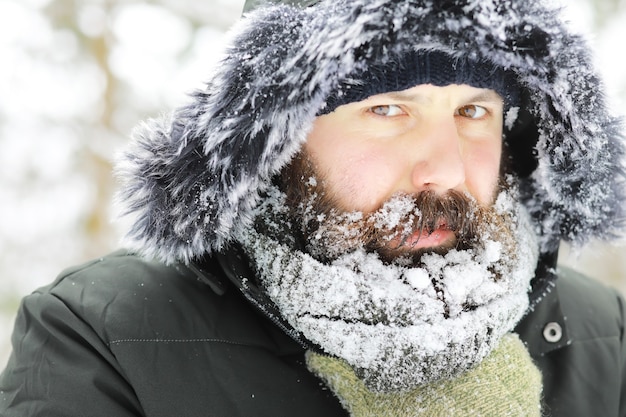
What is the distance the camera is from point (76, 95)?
735 centimetres

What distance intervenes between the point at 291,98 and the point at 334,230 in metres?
0.39

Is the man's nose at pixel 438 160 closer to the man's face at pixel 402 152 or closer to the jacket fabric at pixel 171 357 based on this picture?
the man's face at pixel 402 152

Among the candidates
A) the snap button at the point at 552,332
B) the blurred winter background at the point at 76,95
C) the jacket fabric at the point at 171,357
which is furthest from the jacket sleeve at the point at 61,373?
the blurred winter background at the point at 76,95

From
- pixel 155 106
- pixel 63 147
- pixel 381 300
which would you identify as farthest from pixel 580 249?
pixel 63 147

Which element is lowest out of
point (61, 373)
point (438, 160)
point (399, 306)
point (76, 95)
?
point (61, 373)

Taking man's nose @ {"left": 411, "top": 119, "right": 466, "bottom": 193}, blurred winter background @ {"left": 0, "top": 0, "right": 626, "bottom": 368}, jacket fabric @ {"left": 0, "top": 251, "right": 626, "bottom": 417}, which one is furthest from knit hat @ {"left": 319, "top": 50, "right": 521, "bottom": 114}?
blurred winter background @ {"left": 0, "top": 0, "right": 626, "bottom": 368}

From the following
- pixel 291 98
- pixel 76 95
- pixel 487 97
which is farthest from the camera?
pixel 76 95

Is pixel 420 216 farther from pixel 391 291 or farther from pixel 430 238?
pixel 391 291

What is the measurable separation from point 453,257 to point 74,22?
7.10 m

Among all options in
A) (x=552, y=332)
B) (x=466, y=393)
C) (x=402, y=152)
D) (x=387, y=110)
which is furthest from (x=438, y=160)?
(x=552, y=332)

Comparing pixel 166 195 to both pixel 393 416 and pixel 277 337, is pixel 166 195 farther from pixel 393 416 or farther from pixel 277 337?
pixel 393 416

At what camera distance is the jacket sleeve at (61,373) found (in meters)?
1.37

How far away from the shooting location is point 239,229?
1.57 meters

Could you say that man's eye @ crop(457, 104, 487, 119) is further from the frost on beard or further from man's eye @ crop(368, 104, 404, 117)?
the frost on beard
